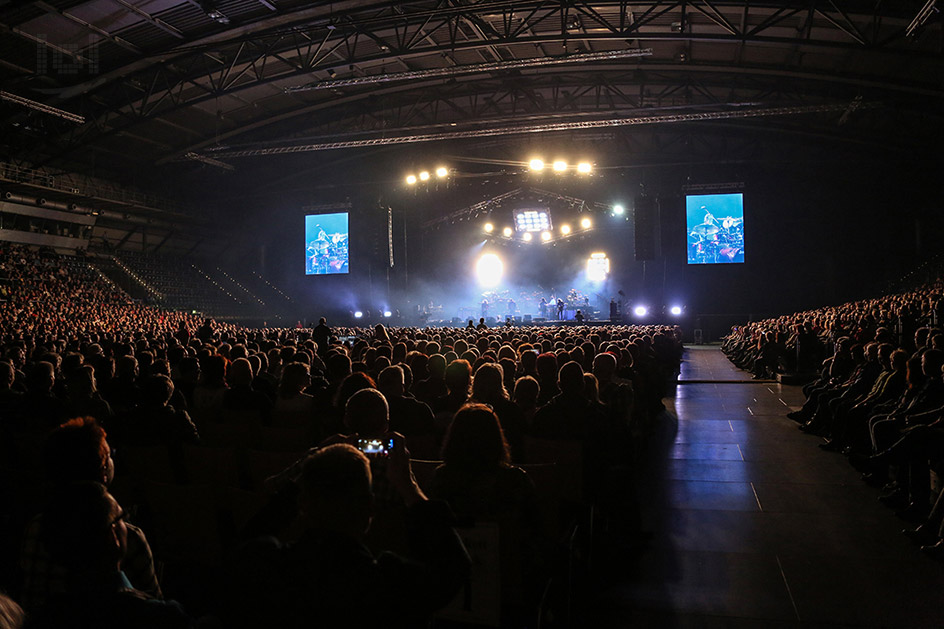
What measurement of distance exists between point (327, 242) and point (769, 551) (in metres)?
26.9

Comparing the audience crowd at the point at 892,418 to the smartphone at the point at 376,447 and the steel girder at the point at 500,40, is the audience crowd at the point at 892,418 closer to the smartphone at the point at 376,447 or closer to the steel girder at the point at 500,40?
the smartphone at the point at 376,447

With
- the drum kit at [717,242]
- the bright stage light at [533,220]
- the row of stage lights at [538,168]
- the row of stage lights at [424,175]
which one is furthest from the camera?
the bright stage light at [533,220]

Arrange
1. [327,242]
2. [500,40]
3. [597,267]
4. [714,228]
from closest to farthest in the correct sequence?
[500,40] → [714,228] → [327,242] → [597,267]

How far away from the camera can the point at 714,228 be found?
24.6 metres

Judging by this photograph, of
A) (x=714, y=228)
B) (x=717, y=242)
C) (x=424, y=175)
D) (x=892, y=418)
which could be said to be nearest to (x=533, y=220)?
(x=424, y=175)

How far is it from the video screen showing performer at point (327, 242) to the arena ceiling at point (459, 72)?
4.11m

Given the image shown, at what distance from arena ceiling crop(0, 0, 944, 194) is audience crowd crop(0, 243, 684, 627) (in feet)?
36.6

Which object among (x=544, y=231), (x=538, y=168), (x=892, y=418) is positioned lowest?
(x=892, y=418)

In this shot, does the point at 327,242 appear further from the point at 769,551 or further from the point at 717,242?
the point at 769,551

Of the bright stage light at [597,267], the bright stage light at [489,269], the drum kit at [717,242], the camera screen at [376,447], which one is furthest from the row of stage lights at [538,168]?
the camera screen at [376,447]

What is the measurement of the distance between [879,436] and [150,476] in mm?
5777

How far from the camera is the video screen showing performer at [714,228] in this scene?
79.8 feet

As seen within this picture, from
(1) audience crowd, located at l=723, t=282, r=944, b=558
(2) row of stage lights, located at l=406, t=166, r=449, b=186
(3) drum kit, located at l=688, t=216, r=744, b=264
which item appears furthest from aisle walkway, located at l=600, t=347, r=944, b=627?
(3) drum kit, located at l=688, t=216, r=744, b=264

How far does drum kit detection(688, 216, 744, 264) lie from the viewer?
24.5m
